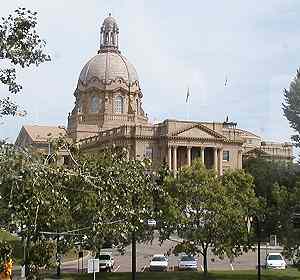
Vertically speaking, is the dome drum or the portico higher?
the dome drum

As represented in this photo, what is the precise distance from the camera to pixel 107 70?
126m

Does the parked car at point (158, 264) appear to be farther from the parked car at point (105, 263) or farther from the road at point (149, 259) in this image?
the parked car at point (105, 263)

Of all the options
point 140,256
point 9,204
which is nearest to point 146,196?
point 9,204

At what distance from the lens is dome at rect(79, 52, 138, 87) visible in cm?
12506

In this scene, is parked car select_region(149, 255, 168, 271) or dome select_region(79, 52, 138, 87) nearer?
parked car select_region(149, 255, 168, 271)

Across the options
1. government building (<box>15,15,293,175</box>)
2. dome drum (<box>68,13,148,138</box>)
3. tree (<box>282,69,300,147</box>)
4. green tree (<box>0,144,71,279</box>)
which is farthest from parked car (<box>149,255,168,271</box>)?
dome drum (<box>68,13,148,138</box>)

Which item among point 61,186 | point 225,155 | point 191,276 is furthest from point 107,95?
point 61,186

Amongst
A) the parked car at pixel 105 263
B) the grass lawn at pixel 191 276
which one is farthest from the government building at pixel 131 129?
the grass lawn at pixel 191 276

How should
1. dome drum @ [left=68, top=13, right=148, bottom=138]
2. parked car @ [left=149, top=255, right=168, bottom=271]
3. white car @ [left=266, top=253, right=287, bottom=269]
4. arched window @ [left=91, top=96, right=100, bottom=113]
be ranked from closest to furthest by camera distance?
parked car @ [left=149, top=255, right=168, bottom=271] < white car @ [left=266, top=253, right=287, bottom=269] < dome drum @ [left=68, top=13, right=148, bottom=138] < arched window @ [left=91, top=96, right=100, bottom=113]

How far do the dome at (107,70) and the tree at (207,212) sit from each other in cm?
8481

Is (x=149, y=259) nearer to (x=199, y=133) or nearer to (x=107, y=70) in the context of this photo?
(x=199, y=133)

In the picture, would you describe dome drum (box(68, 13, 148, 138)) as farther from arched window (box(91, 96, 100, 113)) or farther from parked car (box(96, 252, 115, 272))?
parked car (box(96, 252, 115, 272))

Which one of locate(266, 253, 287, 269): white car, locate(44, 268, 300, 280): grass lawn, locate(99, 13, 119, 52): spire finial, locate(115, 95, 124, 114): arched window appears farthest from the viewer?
locate(99, 13, 119, 52): spire finial

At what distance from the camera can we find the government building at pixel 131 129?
4203 inches
